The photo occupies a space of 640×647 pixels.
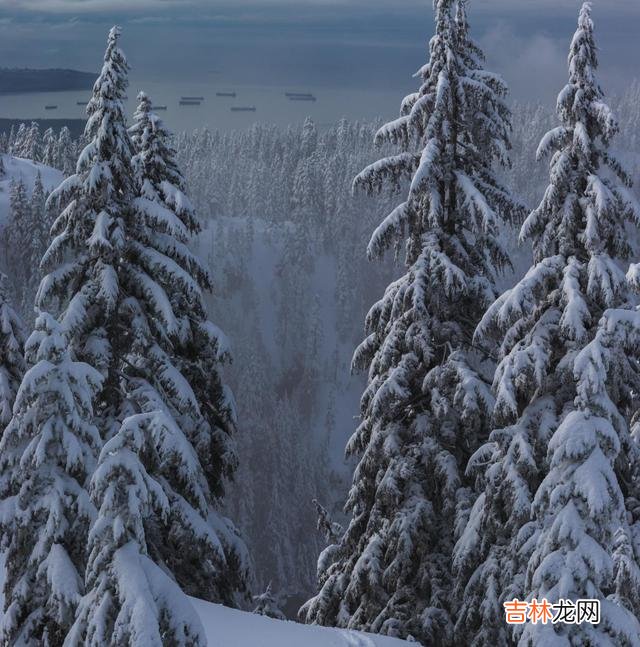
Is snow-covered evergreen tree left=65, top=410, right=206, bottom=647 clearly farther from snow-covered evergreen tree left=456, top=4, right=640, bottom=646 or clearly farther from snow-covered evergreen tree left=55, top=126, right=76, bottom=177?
snow-covered evergreen tree left=55, top=126, right=76, bottom=177

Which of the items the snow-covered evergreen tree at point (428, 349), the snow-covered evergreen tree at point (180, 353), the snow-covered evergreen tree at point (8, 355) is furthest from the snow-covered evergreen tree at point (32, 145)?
the snow-covered evergreen tree at point (428, 349)

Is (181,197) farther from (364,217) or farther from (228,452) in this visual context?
(364,217)

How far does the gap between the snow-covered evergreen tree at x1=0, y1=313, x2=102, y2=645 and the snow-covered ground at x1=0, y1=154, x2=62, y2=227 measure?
121473 millimetres

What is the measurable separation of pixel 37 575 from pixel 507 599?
7079 millimetres

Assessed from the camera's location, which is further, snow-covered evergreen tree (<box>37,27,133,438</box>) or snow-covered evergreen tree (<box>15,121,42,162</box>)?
snow-covered evergreen tree (<box>15,121,42,162</box>)

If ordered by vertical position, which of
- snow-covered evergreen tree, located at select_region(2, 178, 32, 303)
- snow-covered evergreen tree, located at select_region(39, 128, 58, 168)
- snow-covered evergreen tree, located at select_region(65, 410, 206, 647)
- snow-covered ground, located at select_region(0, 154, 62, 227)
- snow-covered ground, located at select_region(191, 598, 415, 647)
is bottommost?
snow-covered ground, located at select_region(191, 598, 415, 647)

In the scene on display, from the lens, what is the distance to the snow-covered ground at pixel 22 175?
12825 centimetres

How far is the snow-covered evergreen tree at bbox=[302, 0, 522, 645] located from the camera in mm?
15062

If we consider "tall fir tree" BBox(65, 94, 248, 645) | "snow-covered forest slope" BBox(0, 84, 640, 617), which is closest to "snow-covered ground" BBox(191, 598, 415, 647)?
"tall fir tree" BBox(65, 94, 248, 645)

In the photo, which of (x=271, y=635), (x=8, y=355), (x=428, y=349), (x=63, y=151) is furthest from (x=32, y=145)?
(x=271, y=635)

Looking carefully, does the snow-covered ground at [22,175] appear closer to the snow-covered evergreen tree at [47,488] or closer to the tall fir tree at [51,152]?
the tall fir tree at [51,152]

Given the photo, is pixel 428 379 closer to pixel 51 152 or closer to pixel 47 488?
pixel 47 488

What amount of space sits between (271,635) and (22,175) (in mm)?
137343

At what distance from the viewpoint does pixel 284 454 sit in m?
116
